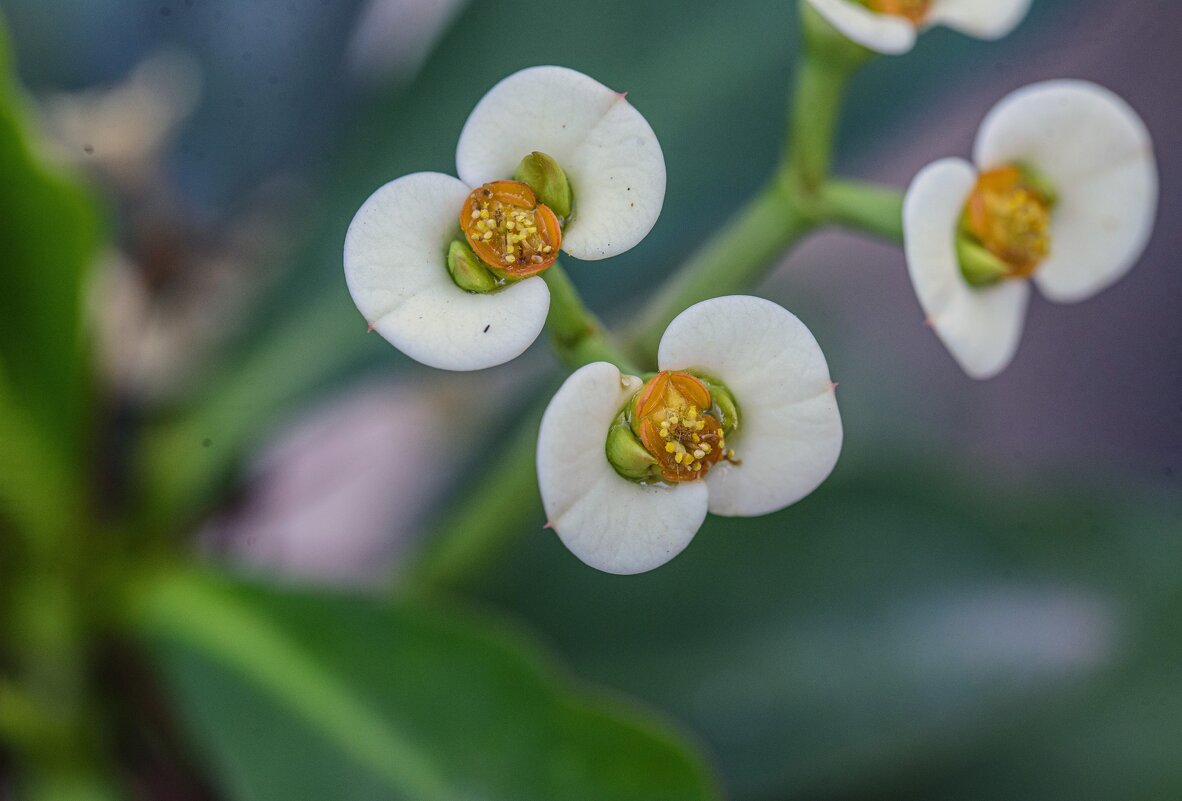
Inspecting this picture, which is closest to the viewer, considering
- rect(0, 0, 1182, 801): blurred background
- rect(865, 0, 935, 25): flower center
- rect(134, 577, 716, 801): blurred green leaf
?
rect(865, 0, 935, 25): flower center

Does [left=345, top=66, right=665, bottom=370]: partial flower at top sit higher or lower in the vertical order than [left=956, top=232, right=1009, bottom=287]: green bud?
lower

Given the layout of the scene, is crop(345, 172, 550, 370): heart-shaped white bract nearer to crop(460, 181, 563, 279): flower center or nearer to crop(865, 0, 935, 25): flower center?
crop(460, 181, 563, 279): flower center

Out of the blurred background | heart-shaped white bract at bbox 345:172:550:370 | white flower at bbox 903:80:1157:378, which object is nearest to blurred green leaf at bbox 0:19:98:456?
the blurred background

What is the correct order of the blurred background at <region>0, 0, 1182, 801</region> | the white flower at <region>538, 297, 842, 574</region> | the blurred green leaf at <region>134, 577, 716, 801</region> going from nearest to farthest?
the white flower at <region>538, 297, 842, 574</region> < the blurred green leaf at <region>134, 577, 716, 801</region> < the blurred background at <region>0, 0, 1182, 801</region>

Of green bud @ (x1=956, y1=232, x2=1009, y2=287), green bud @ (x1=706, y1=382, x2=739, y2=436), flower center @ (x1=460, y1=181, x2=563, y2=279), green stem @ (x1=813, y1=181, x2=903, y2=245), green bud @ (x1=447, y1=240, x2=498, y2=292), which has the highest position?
green stem @ (x1=813, y1=181, x2=903, y2=245)

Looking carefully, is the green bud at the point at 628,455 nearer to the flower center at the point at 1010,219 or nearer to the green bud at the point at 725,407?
the green bud at the point at 725,407

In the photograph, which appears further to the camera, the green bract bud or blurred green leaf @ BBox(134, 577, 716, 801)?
blurred green leaf @ BBox(134, 577, 716, 801)

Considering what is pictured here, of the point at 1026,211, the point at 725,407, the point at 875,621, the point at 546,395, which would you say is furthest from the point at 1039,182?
the point at 875,621

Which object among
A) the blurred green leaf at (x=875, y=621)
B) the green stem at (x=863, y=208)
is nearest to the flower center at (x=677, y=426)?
the green stem at (x=863, y=208)

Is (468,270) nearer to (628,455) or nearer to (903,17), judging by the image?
(628,455)
